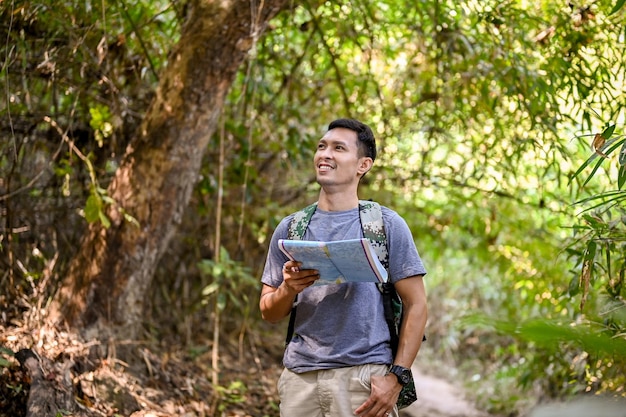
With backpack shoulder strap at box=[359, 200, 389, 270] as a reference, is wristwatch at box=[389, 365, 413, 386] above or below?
below

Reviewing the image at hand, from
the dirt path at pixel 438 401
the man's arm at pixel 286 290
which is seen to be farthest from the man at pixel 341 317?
the dirt path at pixel 438 401

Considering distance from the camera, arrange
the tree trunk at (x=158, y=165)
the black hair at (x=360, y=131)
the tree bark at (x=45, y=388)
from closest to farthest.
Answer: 1. the black hair at (x=360, y=131)
2. the tree bark at (x=45, y=388)
3. the tree trunk at (x=158, y=165)

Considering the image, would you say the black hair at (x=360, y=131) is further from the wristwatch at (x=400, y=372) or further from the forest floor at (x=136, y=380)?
the forest floor at (x=136, y=380)

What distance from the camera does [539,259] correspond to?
6.78 meters

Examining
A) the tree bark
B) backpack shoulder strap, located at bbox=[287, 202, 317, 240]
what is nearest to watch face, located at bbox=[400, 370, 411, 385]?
backpack shoulder strap, located at bbox=[287, 202, 317, 240]

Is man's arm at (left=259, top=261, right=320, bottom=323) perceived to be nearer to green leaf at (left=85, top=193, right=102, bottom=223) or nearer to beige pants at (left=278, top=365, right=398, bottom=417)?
beige pants at (left=278, top=365, right=398, bottom=417)

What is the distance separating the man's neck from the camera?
2.87 metres

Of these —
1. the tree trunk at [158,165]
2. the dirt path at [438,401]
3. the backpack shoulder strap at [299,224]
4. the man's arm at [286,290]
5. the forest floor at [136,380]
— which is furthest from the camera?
the dirt path at [438,401]

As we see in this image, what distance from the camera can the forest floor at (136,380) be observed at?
3672 mm

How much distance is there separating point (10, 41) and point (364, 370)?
2.74 meters

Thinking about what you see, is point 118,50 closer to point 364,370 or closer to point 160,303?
point 160,303

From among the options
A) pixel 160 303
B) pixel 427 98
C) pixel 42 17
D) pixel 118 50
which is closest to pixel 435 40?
pixel 427 98

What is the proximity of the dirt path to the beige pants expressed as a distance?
3750 millimetres

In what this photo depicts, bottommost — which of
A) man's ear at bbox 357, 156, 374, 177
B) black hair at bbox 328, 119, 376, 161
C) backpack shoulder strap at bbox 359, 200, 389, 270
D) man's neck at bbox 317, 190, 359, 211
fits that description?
backpack shoulder strap at bbox 359, 200, 389, 270
